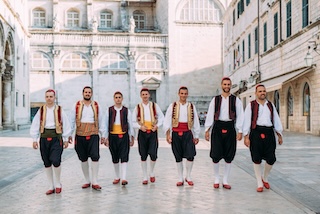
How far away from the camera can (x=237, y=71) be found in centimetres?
3622

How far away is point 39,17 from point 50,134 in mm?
46050

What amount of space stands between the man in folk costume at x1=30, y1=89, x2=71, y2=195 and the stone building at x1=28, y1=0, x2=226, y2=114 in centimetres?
3776

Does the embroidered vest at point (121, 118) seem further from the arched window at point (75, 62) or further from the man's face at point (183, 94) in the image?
the arched window at point (75, 62)

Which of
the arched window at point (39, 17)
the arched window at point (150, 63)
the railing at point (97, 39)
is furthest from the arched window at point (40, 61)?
the arched window at point (150, 63)

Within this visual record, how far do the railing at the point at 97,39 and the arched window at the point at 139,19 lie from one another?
6.37 meters

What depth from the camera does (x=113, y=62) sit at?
1781 inches

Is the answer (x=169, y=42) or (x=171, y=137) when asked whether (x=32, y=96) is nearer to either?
(x=169, y=42)

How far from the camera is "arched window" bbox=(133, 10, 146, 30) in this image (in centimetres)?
5159

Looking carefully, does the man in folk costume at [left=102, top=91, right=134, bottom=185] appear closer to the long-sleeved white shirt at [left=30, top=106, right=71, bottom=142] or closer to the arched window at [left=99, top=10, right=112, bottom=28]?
the long-sleeved white shirt at [left=30, top=106, right=71, bottom=142]

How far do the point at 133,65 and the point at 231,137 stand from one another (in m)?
38.1

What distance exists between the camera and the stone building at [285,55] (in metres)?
19.5

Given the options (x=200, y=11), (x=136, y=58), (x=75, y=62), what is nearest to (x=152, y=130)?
(x=136, y=58)

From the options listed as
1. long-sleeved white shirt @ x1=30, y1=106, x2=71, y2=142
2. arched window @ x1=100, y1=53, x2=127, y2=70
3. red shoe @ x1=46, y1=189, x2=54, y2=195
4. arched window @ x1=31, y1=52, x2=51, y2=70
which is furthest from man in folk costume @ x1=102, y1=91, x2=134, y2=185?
arched window @ x1=31, y1=52, x2=51, y2=70

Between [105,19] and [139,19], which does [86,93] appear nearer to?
[105,19]
